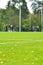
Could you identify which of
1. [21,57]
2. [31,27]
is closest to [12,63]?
[21,57]

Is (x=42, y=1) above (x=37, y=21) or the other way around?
above

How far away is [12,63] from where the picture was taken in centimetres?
723

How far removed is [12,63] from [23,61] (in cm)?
43

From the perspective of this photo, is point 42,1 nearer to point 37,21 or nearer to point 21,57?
point 37,21

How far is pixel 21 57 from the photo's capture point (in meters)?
8.18

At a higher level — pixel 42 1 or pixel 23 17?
pixel 42 1

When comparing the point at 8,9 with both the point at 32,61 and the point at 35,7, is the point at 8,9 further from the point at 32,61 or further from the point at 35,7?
the point at 32,61

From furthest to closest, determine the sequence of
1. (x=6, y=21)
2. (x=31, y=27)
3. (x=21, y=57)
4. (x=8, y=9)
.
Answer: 1. (x=8, y=9)
2. (x=6, y=21)
3. (x=31, y=27)
4. (x=21, y=57)

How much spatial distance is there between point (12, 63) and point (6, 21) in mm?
57615

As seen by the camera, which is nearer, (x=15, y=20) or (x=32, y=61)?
(x=32, y=61)

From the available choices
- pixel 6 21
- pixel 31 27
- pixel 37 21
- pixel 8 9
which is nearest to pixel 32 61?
pixel 31 27

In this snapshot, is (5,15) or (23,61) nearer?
(23,61)

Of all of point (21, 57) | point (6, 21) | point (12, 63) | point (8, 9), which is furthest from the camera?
point (8, 9)

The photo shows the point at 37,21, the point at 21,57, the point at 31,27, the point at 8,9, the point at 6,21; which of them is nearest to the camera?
the point at 21,57
